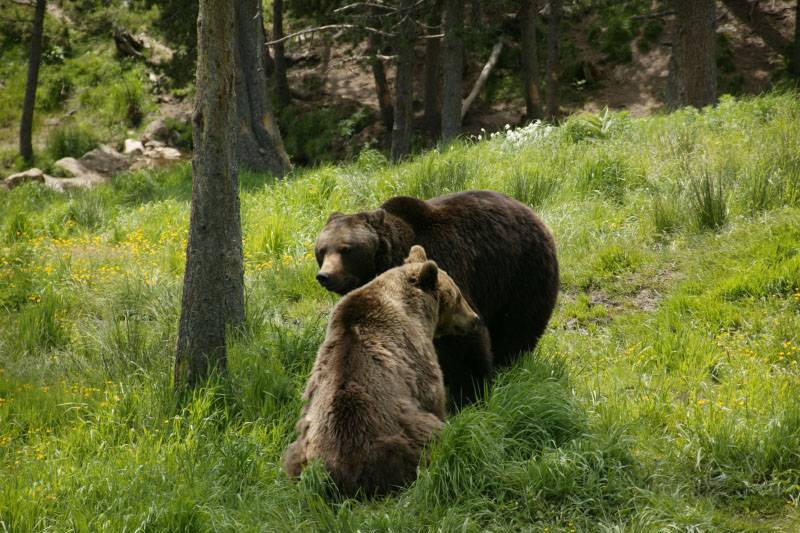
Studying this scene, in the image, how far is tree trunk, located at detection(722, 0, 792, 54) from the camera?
898 inches

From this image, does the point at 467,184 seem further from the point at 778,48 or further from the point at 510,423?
the point at 778,48

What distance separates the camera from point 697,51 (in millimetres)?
14109

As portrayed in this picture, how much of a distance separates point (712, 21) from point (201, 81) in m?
Answer: 11.2

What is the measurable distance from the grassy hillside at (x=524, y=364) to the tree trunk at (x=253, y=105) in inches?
186

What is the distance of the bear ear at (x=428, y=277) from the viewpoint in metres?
5.12

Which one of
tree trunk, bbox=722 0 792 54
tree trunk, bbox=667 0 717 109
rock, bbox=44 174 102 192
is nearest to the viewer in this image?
tree trunk, bbox=667 0 717 109

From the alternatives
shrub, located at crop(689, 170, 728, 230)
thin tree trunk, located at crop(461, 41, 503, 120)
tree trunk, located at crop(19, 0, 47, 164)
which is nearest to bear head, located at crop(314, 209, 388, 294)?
shrub, located at crop(689, 170, 728, 230)

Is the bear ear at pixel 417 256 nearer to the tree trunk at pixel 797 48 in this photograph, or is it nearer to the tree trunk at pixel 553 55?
the tree trunk at pixel 553 55

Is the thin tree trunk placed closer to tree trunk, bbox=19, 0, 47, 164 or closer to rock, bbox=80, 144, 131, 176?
rock, bbox=80, 144, 131, 176

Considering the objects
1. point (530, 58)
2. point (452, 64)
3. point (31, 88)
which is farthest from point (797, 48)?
point (31, 88)

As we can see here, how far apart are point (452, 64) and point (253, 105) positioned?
4.10 meters

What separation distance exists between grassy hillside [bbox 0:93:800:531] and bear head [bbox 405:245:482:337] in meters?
0.52

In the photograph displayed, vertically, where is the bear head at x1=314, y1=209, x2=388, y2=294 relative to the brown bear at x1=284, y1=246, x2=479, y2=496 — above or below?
above

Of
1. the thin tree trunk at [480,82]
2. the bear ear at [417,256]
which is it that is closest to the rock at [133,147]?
the thin tree trunk at [480,82]
